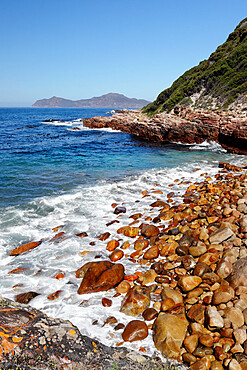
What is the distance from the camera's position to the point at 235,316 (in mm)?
3932

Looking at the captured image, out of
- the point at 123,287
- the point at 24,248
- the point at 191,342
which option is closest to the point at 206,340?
the point at 191,342

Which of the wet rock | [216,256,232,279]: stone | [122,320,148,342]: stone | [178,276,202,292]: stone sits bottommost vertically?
the wet rock

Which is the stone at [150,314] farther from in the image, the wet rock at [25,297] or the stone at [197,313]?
the wet rock at [25,297]

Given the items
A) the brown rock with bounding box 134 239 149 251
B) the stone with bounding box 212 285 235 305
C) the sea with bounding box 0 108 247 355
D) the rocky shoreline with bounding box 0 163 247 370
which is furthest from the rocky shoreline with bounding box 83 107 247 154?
the stone with bounding box 212 285 235 305

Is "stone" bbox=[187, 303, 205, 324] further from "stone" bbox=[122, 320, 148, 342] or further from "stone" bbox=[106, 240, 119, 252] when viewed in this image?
"stone" bbox=[106, 240, 119, 252]

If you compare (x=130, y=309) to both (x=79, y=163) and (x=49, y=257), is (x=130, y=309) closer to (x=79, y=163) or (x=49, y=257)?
(x=49, y=257)

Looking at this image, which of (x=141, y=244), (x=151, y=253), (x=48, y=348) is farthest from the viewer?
(x=141, y=244)

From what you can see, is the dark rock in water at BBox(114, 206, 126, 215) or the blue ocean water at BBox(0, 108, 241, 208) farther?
the blue ocean water at BBox(0, 108, 241, 208)

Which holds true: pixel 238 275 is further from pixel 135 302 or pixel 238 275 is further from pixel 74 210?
pixel 74 210

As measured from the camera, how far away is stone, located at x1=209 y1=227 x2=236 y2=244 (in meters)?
6.22

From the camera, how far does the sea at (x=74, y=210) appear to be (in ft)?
16.6

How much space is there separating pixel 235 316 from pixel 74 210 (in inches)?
301

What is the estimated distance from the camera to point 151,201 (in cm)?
1090

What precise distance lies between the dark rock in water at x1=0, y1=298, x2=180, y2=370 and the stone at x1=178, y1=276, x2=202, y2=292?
5.19 feet
